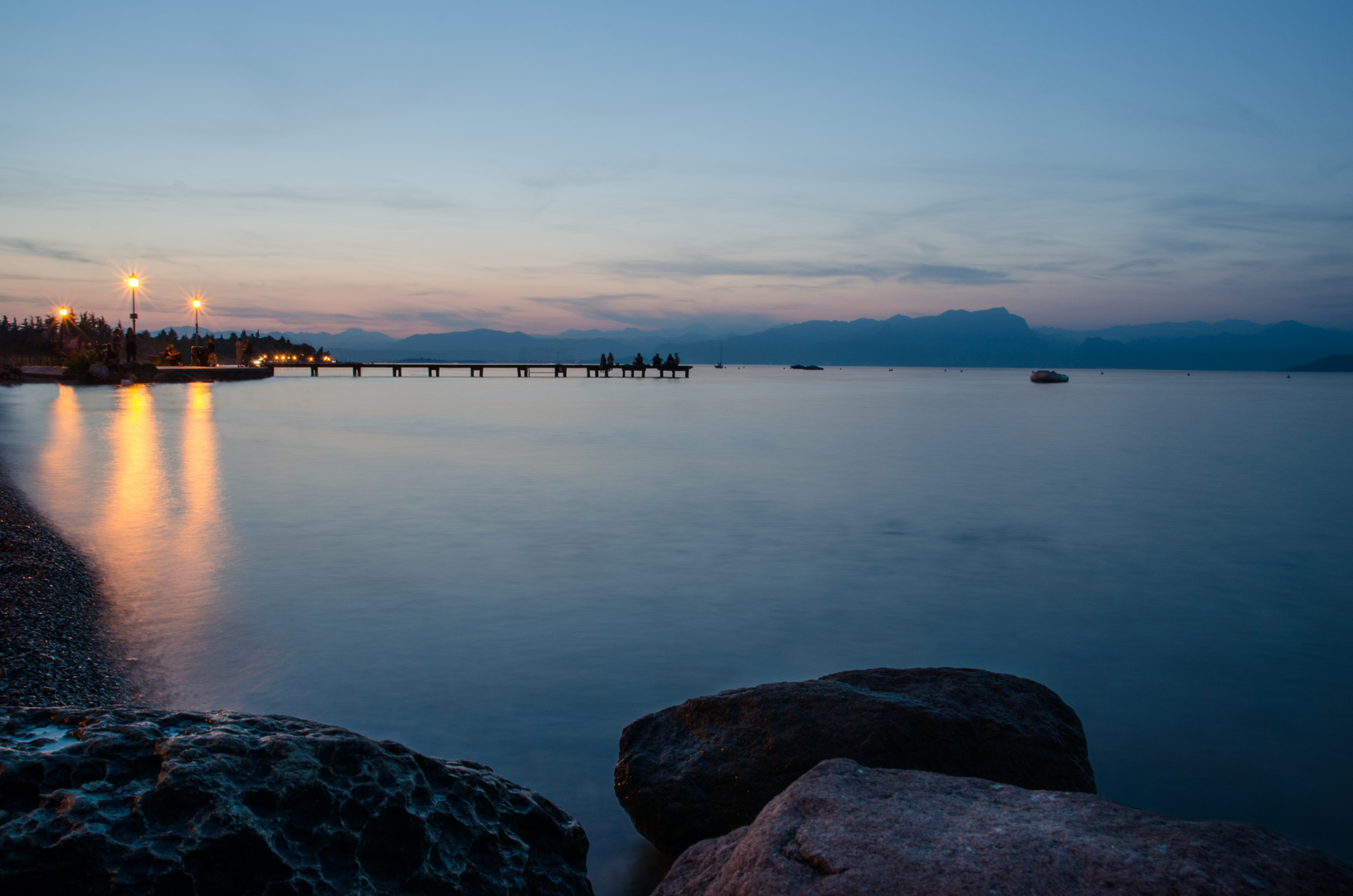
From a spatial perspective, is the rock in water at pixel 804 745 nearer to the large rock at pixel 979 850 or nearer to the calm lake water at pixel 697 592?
the calm lake water at pixel 697 592

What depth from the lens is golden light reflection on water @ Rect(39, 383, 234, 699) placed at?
7.40 m

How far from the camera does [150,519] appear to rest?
39.0ft

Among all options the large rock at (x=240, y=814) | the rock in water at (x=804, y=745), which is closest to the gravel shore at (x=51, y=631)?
the large rock at (x=240, y=814)

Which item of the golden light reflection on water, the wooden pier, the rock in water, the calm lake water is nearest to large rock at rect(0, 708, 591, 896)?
the rock in water

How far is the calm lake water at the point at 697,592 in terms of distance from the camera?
562 cm

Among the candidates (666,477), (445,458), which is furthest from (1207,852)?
(445,458)

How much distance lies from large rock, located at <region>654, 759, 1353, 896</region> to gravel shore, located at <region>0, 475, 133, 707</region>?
428 centimetres

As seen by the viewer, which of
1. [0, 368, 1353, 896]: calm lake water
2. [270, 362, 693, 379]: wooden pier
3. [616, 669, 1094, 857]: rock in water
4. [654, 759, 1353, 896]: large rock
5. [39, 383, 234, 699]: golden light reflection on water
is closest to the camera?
[654, 759, 1353, 896]: large rock

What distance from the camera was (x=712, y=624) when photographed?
7.79 meters

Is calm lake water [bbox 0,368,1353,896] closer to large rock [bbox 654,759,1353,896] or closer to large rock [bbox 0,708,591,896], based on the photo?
large rock [bbox 0,708,591,896]

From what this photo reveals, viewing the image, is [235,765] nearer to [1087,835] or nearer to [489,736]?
[1087,835]

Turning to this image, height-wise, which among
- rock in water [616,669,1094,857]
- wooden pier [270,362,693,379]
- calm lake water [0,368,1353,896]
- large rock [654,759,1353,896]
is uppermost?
wooden pier [270,362,693,379]

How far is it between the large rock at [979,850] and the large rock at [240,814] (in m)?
0.73

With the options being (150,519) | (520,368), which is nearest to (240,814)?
(150,519)
